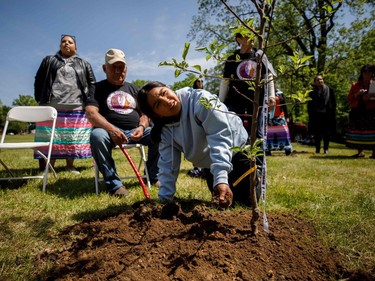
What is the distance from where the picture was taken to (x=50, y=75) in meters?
4.79

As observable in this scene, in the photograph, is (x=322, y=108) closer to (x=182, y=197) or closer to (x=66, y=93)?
(x=182, y=197)

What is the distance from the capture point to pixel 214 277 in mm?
1497

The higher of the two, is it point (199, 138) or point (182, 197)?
point (199, 138)

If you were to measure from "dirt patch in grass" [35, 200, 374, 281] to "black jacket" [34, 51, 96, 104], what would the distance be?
11.0 ft

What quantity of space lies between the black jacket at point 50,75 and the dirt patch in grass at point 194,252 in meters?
3.35

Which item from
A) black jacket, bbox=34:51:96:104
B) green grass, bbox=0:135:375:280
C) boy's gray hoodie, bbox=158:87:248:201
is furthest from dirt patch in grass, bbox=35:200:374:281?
black jacket, bbox=34:51:96:104

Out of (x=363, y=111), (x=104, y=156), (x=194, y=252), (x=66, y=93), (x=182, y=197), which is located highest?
(x=66, y=93)

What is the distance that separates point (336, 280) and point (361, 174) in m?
3.81

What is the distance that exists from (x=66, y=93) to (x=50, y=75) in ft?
1.23

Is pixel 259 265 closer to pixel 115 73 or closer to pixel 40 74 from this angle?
pixel 115 73

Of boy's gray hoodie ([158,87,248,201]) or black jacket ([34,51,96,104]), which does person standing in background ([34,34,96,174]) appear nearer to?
black jacket ([34,51,96,104])

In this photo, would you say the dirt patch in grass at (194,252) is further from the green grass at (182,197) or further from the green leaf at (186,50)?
the green leaf at (186,50)

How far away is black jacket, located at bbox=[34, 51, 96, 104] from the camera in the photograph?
15.8 ft

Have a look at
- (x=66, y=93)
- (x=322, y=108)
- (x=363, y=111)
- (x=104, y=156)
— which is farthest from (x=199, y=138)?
(x=322, y=108)
